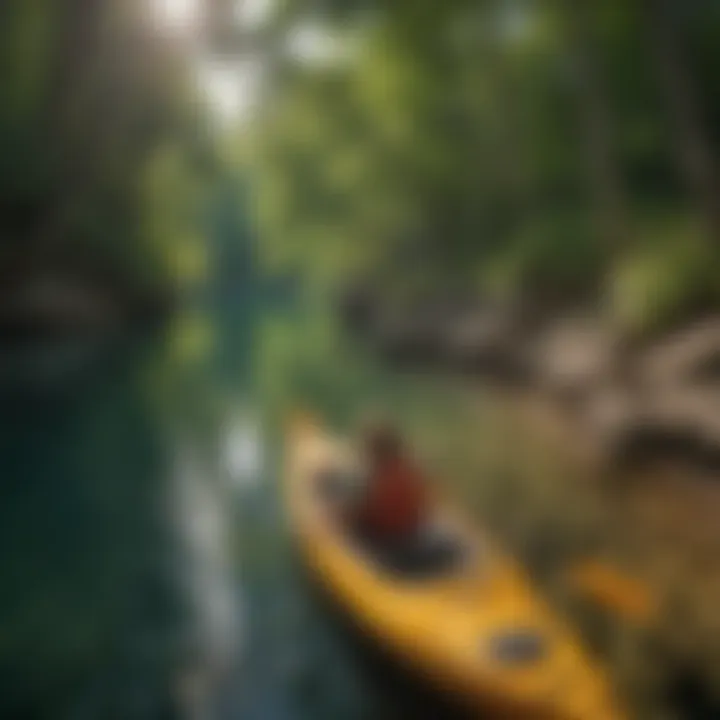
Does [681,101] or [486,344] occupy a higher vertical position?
[681,101]

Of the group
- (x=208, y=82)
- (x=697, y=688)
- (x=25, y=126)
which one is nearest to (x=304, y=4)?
(x=208, y=82)

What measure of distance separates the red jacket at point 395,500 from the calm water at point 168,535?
0.27 ft

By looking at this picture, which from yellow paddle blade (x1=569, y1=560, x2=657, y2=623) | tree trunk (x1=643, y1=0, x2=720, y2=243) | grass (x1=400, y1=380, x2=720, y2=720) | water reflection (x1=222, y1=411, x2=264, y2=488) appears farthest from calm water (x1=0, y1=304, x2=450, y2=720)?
tree trunk (x1=643, y1=0, x2=720, y2=243)

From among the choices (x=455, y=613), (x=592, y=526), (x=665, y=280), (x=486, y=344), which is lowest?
(x=455, y=613)

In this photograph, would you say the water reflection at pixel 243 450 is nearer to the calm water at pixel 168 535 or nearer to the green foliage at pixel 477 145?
the calm water at pixel 168 535

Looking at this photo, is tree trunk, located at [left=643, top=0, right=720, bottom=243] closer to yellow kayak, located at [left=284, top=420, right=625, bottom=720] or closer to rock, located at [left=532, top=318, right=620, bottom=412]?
rock, located at [left=532, top=318, right=620, bottom=412]

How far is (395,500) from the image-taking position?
1265mm

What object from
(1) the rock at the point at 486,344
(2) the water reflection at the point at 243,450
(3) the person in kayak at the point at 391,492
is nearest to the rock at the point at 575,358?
(1) the rock at the point at 486,344

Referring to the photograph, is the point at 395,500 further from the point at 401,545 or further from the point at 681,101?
the point at 681,101

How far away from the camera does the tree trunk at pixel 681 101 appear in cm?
126

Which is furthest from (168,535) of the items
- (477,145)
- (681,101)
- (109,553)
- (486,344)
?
(681,101)

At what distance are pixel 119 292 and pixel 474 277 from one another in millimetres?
395

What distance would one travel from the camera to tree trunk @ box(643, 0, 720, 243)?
1.26 metres

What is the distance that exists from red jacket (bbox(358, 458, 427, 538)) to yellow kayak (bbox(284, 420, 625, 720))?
0.03m
